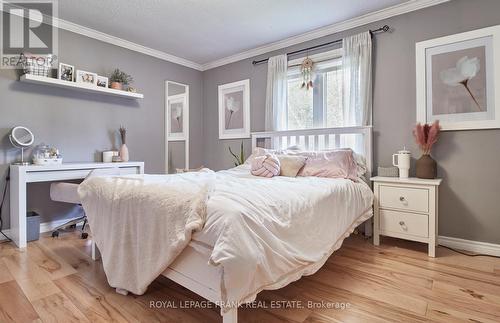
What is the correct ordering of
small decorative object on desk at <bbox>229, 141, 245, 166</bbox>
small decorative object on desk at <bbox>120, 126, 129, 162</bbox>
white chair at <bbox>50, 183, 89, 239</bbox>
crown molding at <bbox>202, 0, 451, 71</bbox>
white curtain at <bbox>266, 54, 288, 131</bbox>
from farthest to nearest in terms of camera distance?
small decorative object on desk at <bbox>229, 141, 245, 166</bbox>
white curtain at <bbox>266, 54, 288, 131</bbox>
small decorative object on desk at <bbox>120, 126, 129, 162</bbox>
crown molding at <bbox>202, 0, 451, 71</bbox>
white chair at <bbox>50, 183, 89, 239</bbox>

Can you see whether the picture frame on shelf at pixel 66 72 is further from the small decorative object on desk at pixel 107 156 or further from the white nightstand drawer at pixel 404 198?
the white nightstand drawer at pixel 404 198

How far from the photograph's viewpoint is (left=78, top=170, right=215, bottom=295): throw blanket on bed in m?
1.29

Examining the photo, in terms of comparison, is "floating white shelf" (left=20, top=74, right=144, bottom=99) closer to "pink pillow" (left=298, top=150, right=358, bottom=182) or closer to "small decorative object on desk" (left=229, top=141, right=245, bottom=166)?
"small decorative object on desk" (left=229, top=141, right=245, bottom=166)

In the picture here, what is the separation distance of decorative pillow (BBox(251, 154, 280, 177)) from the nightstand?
977 mm

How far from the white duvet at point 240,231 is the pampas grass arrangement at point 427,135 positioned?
1.09m

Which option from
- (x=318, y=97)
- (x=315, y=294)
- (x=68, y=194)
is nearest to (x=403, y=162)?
(x=318, y=97)

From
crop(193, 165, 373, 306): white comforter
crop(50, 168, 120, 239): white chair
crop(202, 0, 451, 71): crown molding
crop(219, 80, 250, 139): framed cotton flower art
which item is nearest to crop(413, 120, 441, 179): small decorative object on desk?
crop(193, 165, 373, 306): white comforter

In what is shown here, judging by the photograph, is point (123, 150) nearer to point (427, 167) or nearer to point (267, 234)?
→ point (267, 234)

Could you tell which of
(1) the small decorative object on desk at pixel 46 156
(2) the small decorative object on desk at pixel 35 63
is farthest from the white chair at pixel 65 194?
(2) the small decorative object on desk at pixel 35 63

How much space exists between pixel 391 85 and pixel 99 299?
3.18 meters

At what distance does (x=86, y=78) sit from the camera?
3.07m

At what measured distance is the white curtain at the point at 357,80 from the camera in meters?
2.82

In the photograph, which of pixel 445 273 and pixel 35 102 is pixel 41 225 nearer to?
pixel 35 102

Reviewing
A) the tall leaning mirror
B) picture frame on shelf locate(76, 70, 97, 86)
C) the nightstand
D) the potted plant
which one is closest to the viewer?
the nightstand
